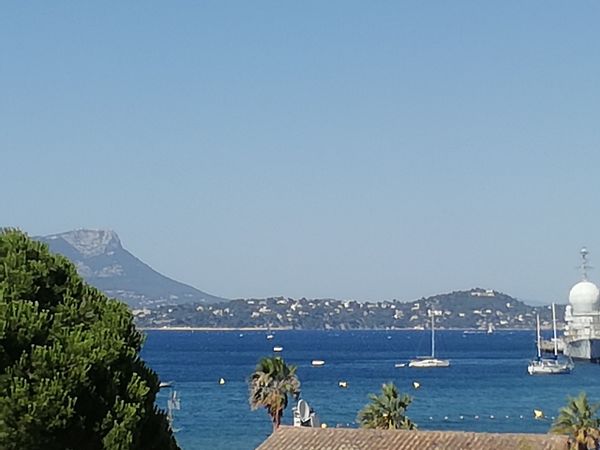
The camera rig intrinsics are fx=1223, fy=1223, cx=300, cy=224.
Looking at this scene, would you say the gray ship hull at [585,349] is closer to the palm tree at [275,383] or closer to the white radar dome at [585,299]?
the white radar dome at [585,299]

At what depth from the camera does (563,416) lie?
3759 centimetres

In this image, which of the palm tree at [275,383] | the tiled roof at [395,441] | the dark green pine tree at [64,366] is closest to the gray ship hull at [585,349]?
the palm tree at [275,383]

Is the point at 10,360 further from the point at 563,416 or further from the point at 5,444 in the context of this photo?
the point at 563,416

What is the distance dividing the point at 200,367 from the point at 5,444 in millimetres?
151748

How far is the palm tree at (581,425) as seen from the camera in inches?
1426

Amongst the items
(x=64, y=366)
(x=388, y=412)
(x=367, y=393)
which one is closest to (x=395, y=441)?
(x=388, y=412)

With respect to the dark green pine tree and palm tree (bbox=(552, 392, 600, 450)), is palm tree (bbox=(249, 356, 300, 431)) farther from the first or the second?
the dark green pine tree

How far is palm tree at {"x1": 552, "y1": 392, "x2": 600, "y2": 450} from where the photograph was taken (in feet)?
119

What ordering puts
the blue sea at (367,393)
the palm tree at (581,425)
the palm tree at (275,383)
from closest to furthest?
1. the palm tree at (581,425)
2. the palm tree at (275,383)
3. the blue sea at (367,393)

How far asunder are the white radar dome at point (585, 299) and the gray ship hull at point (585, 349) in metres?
4.52

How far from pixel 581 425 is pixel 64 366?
2729 cm

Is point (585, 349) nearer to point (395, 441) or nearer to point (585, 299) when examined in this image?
point (585, 299)

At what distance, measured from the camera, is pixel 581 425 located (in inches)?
1458

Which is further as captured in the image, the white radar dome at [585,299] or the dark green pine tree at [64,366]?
the white radar dome at [585,299]
